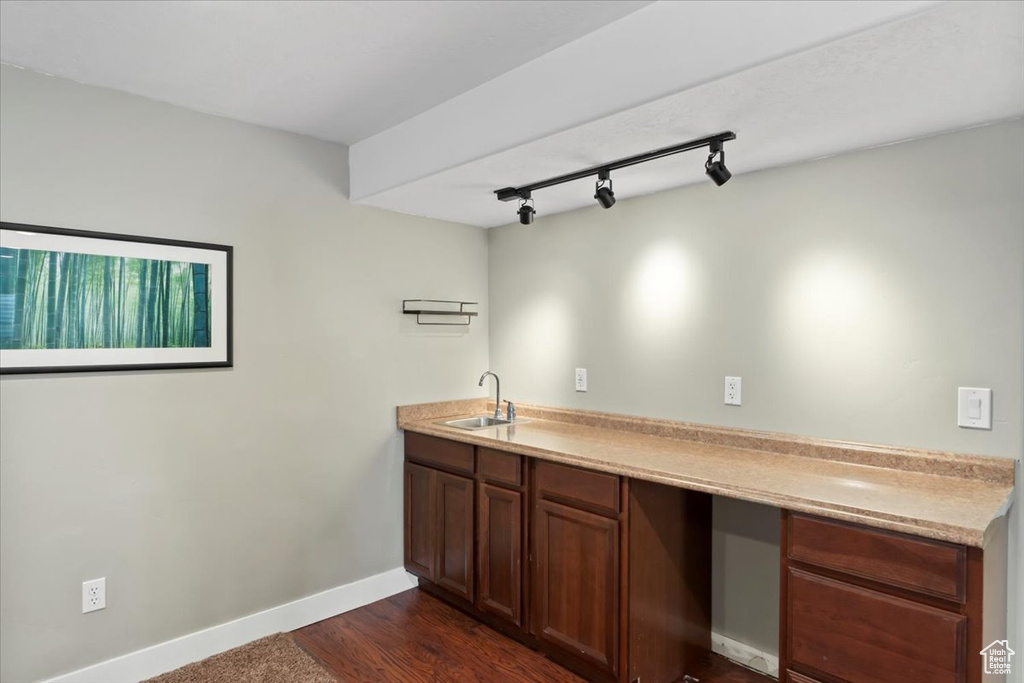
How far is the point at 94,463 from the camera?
2.26 meters

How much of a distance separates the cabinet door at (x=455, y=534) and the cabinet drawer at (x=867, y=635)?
1.49m

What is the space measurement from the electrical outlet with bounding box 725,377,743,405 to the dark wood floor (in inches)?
44.2

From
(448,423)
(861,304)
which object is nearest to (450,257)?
(448,423)

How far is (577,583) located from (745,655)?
2.73 feet

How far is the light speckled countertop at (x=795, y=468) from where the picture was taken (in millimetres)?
1578

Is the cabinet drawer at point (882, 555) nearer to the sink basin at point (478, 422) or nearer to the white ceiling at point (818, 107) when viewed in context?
the white ceiling at point (818, 107)

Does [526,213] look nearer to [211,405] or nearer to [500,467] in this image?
[500,467]

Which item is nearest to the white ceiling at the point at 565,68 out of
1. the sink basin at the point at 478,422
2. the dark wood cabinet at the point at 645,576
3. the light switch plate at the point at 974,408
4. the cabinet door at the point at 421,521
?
the light switch plate at the point at 974,408

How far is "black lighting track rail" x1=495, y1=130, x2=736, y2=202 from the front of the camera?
1.99 metres

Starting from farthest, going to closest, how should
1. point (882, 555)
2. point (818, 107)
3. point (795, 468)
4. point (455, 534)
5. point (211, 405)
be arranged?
1. point (455, 534)
2. point (211, 405)
3. point (795, 468)
4. point (818, 107)
5. point (882, 555)

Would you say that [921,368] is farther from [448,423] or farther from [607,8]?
[448,423]

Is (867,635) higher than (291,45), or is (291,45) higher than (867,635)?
(291,45)

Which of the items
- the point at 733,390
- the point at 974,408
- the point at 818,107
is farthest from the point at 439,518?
the point at 818,107

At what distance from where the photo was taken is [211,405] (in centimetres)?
255
